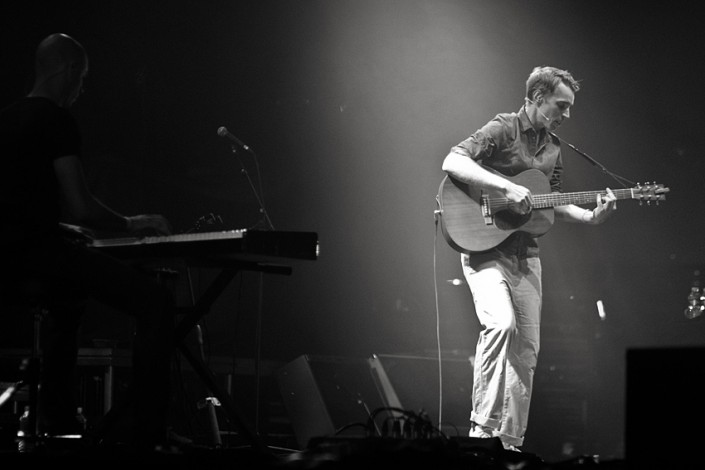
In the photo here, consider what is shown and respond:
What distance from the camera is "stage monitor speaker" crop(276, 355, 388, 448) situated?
5398 millimetres

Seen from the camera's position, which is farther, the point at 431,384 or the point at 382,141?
the point at 382,141

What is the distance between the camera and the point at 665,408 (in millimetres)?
2342

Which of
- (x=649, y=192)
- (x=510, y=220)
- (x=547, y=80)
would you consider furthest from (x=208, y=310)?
(x=649, y=192)

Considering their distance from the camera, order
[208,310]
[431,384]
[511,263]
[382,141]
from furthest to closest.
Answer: [382,141] → [431,384] → [511,263] → [208,310]

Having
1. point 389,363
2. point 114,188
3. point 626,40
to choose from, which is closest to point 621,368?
point 389,363

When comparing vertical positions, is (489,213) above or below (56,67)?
below

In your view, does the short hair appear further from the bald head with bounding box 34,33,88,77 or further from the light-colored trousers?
the bald head with bounding box 34,33,88,77

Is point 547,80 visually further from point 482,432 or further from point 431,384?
point 431,384

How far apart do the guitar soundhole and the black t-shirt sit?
2.43 m

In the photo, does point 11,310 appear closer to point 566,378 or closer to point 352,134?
point 352,134

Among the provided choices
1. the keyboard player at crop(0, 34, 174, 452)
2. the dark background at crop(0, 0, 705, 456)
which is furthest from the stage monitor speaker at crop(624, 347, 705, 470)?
the dark background at crop(0, 0, 705, 456)

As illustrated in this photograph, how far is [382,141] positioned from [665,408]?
Result: 5.68 m

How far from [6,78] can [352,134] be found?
294 cm

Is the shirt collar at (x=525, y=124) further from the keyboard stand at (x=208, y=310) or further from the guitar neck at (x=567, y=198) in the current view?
the keyboard stand at (x=208, y=310)
